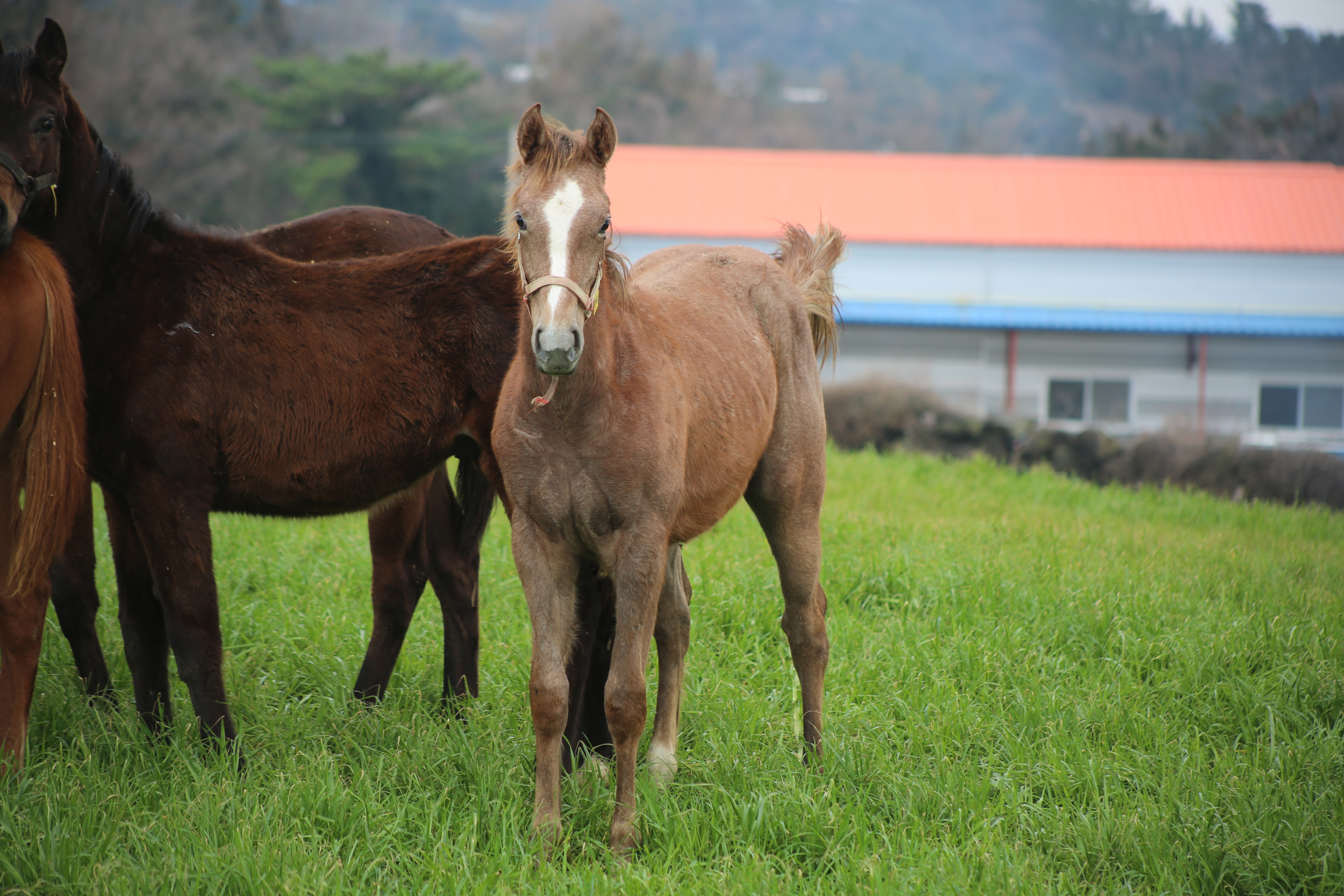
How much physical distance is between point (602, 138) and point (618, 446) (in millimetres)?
893

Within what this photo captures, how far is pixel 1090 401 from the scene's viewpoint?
18.3 m

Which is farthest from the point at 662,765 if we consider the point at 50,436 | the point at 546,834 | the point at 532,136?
the point at 50,436

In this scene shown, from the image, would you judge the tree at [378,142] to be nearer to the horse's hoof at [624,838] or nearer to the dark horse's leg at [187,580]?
the dark horse's leg at [187,580]

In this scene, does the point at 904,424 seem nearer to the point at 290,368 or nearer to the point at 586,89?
the point at 290,368

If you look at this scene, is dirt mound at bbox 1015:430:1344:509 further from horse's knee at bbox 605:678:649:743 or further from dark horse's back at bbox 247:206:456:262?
horse's knee at bbox 605:678:649:743

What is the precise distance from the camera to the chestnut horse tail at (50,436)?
10.6 feet

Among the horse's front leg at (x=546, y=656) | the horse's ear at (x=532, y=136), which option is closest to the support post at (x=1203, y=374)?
the horse's front leg at (x=546, y=656)

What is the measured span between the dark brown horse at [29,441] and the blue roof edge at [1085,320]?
15.3 m

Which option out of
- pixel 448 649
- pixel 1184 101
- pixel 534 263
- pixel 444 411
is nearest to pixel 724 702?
pixel 448 649

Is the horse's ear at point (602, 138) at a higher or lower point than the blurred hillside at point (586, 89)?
lower

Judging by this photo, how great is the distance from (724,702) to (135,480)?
2372mm

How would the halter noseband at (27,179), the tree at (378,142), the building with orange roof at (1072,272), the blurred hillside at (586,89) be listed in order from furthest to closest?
the tree at (378,142), the blurred hillside at (586,89), the building with orange roof at (1072,272), the halter noseband at (27,179)

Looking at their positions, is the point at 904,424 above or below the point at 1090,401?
below

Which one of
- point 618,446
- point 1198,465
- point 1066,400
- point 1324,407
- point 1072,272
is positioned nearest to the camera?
point 618,446
